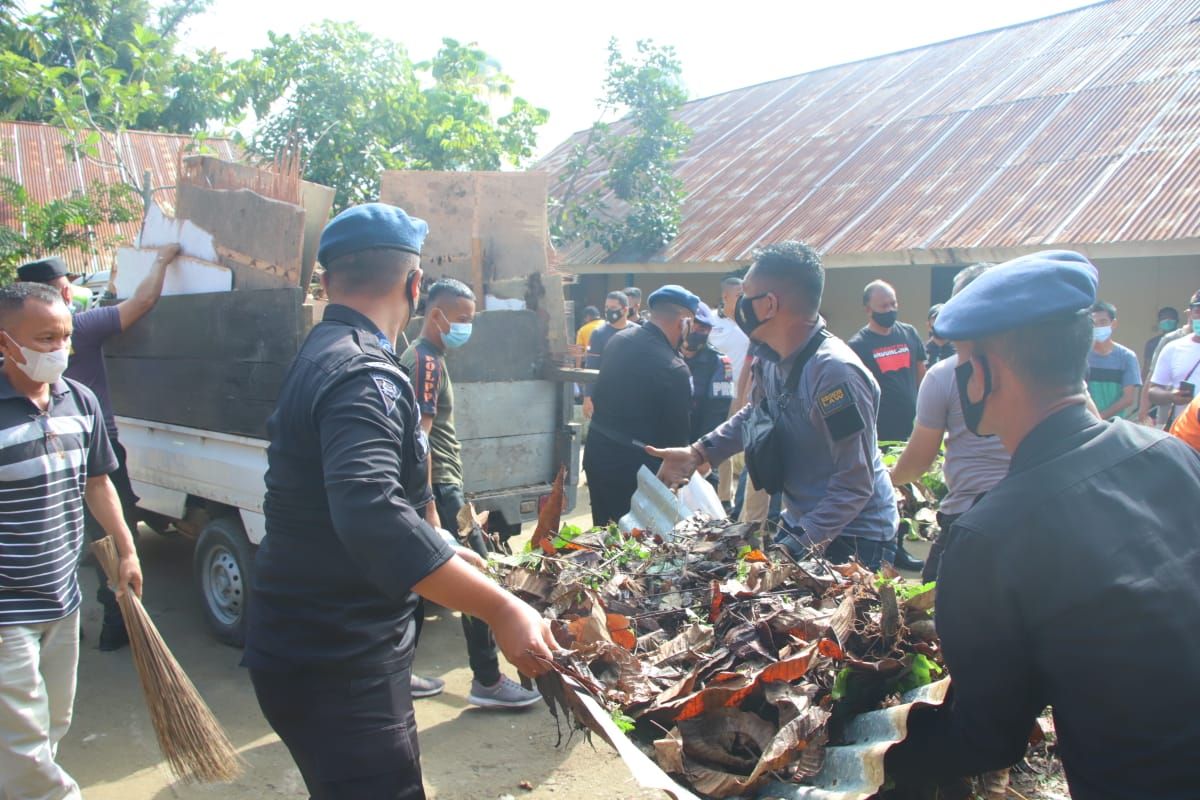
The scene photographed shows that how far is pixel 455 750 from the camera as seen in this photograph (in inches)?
161

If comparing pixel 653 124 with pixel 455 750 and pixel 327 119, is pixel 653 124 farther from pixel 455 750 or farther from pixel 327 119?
pixel 455 750

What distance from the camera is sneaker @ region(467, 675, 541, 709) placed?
14.6ft

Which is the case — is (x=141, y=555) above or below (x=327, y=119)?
below

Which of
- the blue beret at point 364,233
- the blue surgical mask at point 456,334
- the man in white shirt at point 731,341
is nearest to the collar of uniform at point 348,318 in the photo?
the blue beret at point 364,233

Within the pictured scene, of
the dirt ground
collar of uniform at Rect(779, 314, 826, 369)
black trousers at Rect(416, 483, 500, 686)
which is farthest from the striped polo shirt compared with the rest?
collar of uniform at Rect(779, 314, 826, 369)

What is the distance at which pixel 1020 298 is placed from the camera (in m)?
1.70

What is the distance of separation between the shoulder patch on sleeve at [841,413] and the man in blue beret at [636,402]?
1949 millimetres

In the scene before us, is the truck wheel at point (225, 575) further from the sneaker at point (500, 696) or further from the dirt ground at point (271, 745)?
the sneaker at point (500, 696)

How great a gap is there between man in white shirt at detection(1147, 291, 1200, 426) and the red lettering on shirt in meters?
1.73

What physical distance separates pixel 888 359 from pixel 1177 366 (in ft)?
6.47

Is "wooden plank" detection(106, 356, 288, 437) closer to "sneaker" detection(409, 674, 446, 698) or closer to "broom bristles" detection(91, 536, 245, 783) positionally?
"sneaker" detection(409, 674, 446, 698)

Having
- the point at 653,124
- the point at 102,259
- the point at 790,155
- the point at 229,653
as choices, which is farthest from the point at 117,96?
the point at 229,653

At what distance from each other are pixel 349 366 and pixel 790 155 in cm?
1464

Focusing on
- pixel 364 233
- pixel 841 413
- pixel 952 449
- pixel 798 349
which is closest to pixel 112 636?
pixel 364 233
